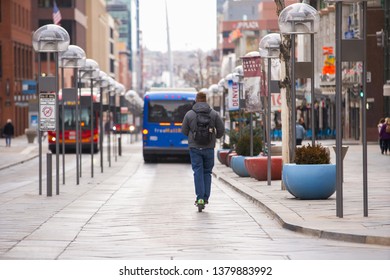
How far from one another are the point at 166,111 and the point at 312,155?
1372 inches

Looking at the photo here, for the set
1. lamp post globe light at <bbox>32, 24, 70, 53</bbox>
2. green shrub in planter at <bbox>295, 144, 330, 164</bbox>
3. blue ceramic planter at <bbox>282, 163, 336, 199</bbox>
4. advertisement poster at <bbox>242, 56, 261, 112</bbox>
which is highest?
lamp post globe light at <bbox>32, 24, 70, 53</bbox>

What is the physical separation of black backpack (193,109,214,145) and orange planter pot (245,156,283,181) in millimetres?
10436

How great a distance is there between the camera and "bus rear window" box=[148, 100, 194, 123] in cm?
5775

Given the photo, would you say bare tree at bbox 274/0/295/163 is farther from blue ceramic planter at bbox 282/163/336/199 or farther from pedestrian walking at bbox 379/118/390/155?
pedestrian walking at bbox 379/118/390/155

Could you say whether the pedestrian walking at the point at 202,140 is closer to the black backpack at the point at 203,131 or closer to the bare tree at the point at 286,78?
the black backpack at the point at 203,131

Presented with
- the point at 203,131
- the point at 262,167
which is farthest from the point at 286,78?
the point at 203,131

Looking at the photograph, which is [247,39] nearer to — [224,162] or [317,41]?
[317,41]

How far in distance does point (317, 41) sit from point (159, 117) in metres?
46.9

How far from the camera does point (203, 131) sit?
21953 millimetres

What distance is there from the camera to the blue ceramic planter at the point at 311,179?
2312 cm

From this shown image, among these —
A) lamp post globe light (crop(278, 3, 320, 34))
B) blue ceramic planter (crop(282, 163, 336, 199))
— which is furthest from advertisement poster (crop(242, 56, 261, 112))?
blue ceramic planter (crop(282, 163, 336, 199))

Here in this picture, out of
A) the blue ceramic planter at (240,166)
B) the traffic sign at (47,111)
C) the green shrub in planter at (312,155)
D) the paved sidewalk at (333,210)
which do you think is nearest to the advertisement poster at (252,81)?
the paved sidewalk at (333,210)

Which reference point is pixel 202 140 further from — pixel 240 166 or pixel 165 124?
pixel 165 124

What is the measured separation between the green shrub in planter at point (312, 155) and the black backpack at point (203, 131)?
225 centimetres
